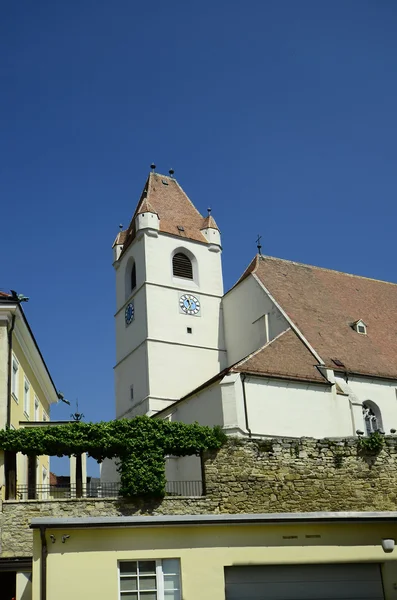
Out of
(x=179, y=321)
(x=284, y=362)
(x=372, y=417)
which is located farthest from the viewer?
(x=179, y=321)

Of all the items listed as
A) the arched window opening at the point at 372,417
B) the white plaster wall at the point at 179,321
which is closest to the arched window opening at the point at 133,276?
the white plaster wall at the point at 179,321

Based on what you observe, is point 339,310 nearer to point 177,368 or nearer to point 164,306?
point 177,368

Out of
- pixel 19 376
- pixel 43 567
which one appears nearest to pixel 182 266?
pixel 19 376

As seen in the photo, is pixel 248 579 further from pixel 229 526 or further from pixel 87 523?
pixel 87 523

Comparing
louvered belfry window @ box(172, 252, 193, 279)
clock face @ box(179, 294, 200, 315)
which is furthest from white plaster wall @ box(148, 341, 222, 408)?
louvered belfry window @ box(172, 252, 193, 279)

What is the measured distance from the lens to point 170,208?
40.9 meters

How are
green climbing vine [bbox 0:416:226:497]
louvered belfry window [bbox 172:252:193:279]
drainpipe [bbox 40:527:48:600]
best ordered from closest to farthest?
drainpipe [bbox 40:527:48:600] < green climbing vine [bbox 0:416:226:497] < louvered belfry window [bbox 172:252:193:279]

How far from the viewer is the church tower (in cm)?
3516

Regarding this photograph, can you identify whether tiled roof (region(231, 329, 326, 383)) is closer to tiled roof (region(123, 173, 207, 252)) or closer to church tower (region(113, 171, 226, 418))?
church tower (region(113, 171, 226, 418))

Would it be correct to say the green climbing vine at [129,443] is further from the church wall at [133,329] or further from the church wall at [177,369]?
the church wall at [133,329]

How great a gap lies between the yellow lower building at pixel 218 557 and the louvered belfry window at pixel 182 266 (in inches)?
958

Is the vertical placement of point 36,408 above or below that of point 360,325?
below

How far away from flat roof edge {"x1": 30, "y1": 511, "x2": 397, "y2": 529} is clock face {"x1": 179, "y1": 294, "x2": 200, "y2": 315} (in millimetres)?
22992

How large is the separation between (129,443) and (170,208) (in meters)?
22.0
